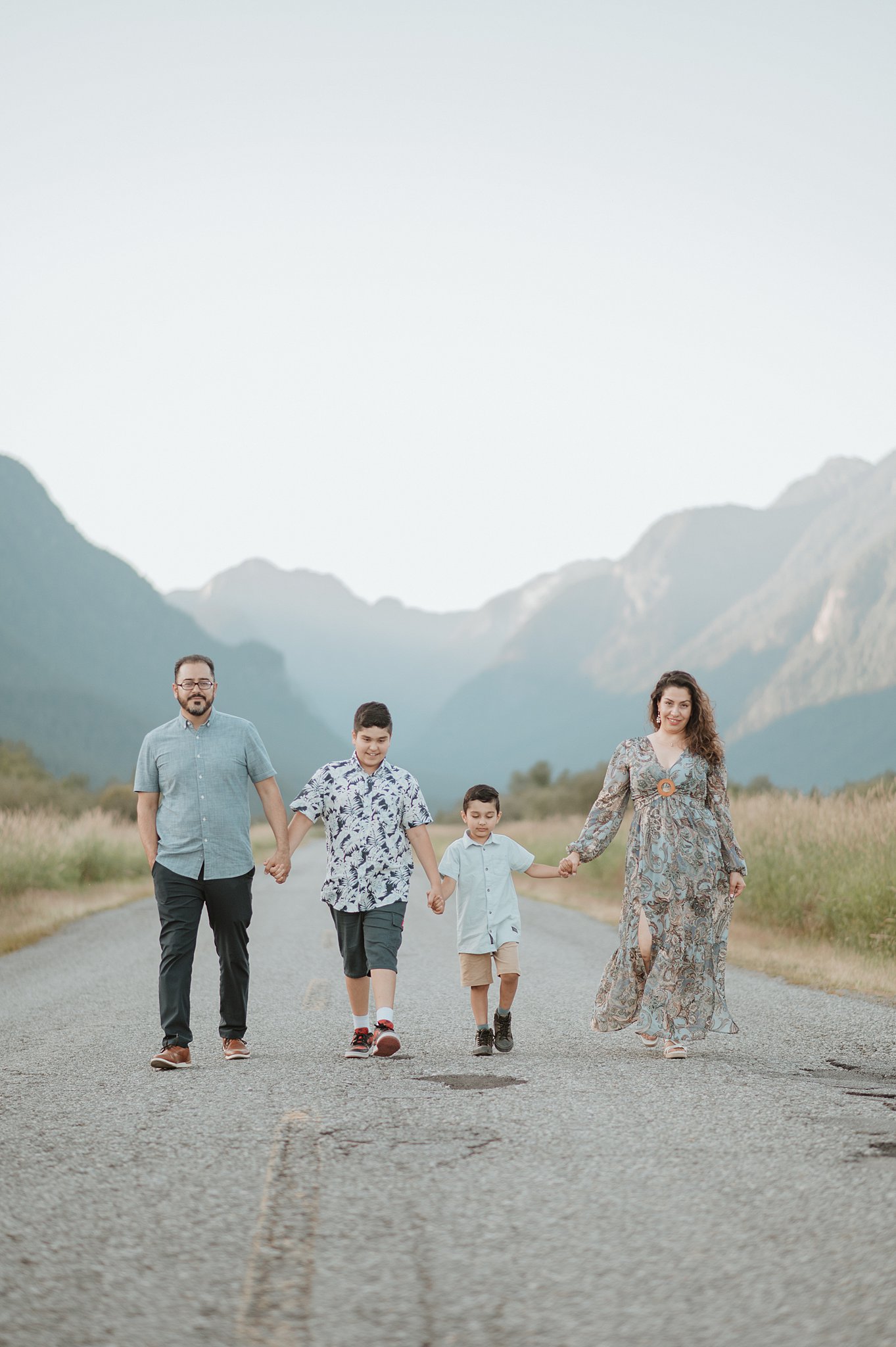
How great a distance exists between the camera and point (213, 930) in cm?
665

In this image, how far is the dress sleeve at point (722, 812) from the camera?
695 centimetres

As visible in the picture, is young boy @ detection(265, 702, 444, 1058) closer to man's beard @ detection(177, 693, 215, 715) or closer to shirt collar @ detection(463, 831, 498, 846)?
shirt collar @ detection(463, 831, 498, 846)

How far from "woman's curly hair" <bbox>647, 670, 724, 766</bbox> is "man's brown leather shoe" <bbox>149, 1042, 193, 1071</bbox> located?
3.19 metres

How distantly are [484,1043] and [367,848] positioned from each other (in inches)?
48.8

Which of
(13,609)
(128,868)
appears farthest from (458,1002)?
(13,609)

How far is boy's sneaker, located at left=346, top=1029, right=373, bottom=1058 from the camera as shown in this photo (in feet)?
21.2

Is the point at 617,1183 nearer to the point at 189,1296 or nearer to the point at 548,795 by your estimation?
the point at 189,1296

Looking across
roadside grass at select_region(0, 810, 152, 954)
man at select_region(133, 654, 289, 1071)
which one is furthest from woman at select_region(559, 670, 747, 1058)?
roadside grass at select_region(0, 810, 152, 954)

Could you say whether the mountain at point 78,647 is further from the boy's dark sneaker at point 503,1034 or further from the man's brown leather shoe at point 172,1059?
the boy's dark sneaker at point 503,1034

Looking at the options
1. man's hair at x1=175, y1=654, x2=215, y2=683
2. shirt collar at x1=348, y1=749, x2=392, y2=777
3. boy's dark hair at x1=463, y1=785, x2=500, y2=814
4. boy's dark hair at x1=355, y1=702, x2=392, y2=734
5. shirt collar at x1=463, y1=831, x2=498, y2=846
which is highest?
man's hair at x1=175, y1=654, x2=215, y2=683

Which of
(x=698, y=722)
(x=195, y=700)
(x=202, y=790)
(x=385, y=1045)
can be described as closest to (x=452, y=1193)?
(x=385, y=1045)

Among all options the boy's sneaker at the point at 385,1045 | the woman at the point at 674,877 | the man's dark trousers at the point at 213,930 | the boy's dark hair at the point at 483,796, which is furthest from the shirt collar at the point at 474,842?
the man's dark trousers at the point at 213,930

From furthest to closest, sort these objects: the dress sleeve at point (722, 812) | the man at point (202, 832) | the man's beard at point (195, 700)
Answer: the dress sleeve at point (722, 812) → the man's beard at point (195, 700) → the man at point (202, 832)

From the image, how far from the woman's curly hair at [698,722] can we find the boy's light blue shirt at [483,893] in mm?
1187
